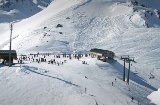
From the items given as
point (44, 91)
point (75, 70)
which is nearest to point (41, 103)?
point (44, 91)

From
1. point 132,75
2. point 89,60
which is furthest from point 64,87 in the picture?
point 89,60

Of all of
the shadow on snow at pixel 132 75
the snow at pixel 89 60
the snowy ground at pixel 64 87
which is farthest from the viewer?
the shadow on snow at pixel 132 75

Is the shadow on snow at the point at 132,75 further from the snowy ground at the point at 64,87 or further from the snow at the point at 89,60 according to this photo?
the snowy ground at the point at 64,87

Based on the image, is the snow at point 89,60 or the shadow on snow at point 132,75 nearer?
the snow at point 89,60

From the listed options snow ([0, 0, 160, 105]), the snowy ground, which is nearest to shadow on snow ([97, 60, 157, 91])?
snow ([0, 0, 160, 105])

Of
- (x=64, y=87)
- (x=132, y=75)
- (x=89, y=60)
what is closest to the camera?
(x=64, y=87)

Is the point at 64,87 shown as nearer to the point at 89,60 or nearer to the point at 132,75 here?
the point at 132,75

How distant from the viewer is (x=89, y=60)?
7138cm

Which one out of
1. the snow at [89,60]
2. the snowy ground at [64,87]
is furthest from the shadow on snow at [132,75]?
the snowy ground at [64,87]

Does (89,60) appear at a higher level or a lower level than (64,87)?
higher

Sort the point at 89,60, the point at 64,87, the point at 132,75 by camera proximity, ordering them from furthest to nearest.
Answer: the point at 89,60 → the point at 132,75 → the point at 64,87

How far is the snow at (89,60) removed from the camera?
43809 mm

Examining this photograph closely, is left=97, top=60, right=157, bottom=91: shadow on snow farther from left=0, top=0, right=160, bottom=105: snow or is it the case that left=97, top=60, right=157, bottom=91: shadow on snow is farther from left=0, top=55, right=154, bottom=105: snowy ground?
left=0, top=55, right=154, bottom=105: snowy ground

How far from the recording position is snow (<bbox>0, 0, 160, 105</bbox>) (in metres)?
43.8
